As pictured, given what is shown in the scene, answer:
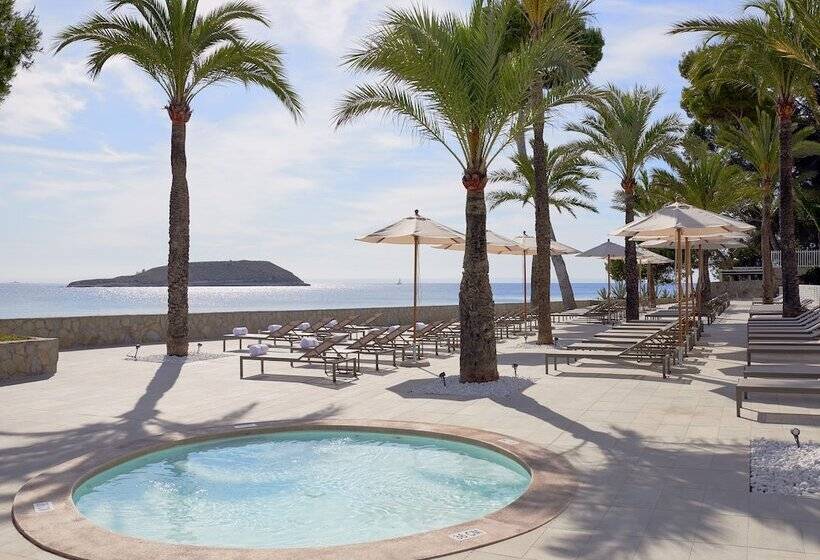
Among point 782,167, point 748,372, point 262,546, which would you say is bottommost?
point 262,546

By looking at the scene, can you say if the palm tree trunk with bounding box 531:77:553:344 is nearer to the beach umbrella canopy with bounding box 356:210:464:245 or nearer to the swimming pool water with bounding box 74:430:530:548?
the beach umbrella canopy with bounding box 356:210:464:245

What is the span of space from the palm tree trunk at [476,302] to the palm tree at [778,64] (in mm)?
6209

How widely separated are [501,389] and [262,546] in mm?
5894

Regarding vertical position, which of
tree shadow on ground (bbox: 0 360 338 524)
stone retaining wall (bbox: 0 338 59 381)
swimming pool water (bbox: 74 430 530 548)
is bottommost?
swimming pool water (bbox: 74 430 530 548)

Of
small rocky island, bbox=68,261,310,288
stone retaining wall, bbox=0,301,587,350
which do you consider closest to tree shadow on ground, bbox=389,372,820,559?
stone retaining wall, bbox=0,301,587,350

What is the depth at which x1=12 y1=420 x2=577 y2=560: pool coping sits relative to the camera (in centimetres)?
419

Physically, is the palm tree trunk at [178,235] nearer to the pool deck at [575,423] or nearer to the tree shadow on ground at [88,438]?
the pool deck at [575,423]

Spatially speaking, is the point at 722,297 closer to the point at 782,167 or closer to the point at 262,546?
the point at 782,167

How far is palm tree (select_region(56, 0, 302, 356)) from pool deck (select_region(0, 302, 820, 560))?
2.16 m

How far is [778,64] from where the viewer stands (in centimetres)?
1658

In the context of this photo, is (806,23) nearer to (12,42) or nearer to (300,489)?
(300,489)

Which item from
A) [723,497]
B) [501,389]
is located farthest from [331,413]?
[723,497]

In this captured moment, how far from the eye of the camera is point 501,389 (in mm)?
10148

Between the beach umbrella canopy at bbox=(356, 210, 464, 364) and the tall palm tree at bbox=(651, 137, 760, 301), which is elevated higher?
the tall palm tree at bbox=(651, 137, 760, 301)
